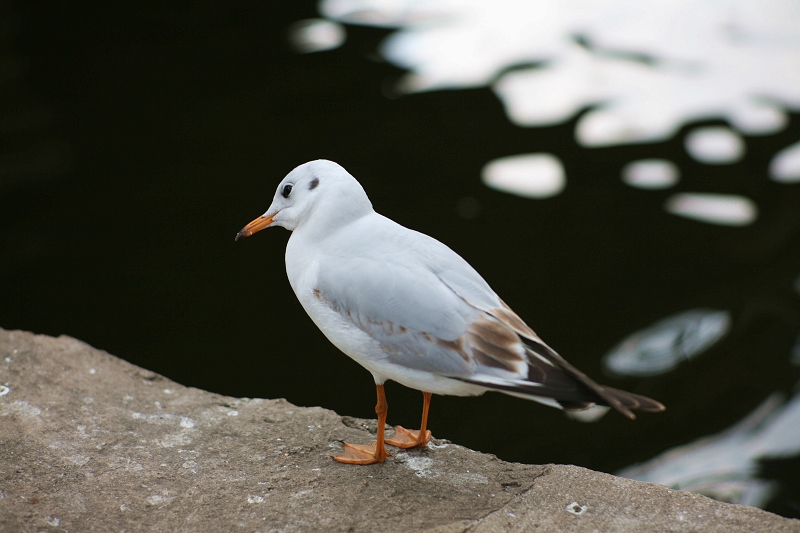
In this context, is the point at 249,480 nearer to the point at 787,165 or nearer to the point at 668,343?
the point at 668,343

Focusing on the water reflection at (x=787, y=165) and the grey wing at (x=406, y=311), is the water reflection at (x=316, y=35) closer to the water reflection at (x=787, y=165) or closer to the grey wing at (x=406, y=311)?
the water reflection at (x=787, y=165)

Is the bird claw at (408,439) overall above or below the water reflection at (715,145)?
below

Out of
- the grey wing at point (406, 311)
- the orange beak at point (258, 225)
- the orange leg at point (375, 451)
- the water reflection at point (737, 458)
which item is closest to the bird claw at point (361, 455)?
the orange leg at point (375, 451)

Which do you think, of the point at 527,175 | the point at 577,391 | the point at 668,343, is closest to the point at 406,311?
the point at 577,391

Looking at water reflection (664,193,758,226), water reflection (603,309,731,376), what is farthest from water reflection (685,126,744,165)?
water reflection (603,309,731,376)

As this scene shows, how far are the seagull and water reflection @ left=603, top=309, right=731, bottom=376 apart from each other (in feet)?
8.15

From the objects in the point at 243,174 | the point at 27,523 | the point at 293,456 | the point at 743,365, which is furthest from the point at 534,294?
the point at 27,523

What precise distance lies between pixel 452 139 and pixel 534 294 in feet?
5.80

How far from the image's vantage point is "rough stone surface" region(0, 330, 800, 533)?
2.84 m

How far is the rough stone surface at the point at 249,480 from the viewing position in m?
2.84

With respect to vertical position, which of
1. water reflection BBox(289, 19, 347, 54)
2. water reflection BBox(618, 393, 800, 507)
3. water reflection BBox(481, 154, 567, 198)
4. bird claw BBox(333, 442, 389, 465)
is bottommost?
water reflection BBox(618, 393, 800, 507)

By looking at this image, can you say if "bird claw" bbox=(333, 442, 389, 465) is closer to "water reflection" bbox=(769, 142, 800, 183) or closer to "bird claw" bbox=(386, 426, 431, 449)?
"bird claw" bbox=(386, 426, 431, 449)

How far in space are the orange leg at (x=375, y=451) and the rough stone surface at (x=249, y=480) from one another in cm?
3

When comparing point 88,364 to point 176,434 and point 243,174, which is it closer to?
point 176,434
